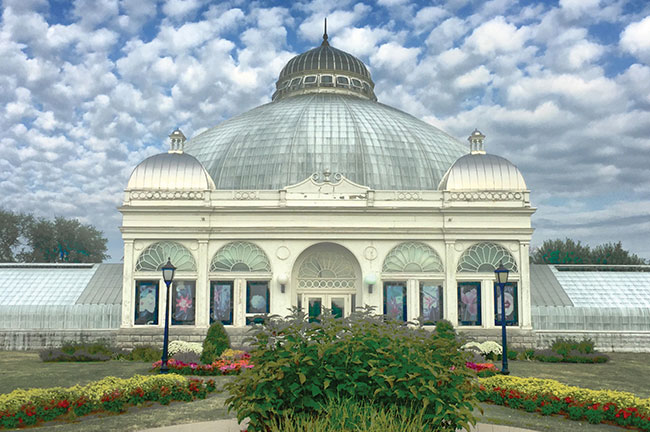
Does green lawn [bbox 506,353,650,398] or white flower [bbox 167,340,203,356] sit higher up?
white flower [bbox 167,340,203,356]

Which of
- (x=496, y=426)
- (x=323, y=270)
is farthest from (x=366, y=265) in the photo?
(x=496, y=426)

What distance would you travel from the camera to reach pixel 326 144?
43875mm

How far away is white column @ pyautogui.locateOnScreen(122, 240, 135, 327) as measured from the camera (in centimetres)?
3453

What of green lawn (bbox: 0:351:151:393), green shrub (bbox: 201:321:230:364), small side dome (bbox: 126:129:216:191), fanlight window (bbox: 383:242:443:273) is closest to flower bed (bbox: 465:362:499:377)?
fanlight window (bbox: 383:242:443:273)

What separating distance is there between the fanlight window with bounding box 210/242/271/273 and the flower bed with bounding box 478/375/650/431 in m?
19.2

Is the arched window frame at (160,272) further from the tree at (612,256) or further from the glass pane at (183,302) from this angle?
the tree at (612,256)

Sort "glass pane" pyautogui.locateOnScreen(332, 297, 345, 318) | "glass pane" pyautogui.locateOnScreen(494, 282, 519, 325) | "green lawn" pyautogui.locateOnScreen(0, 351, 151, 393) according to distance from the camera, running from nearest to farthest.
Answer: "green lawn" pyautogui.locateOnScreen(0, 351, 151, 393), "glass pane" pyautogui.locateOnScreen(494, 282, 519, 325), "glass pane" pyautogui.locateOnScreen(332, 297, 345, 318)

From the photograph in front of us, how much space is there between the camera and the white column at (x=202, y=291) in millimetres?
34625

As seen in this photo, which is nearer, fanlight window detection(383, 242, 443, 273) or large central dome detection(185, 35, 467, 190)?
fanlight window detection(383, 242, 443, 273)

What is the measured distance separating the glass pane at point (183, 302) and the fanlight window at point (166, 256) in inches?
40.8

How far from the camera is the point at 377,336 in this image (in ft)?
40.5

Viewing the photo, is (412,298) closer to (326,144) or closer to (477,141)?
(477,141)

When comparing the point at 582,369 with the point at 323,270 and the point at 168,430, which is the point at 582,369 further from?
the point at 168,430

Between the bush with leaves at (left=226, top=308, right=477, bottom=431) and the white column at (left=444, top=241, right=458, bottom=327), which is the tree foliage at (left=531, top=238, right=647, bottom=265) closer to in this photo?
the white column at (left=444, top=241, right=458, bottom=327)
